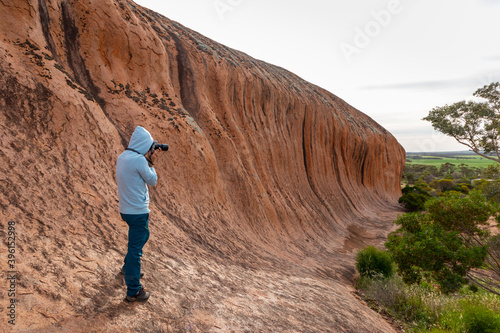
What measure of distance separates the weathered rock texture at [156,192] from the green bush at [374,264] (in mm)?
602

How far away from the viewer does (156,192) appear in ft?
23.6

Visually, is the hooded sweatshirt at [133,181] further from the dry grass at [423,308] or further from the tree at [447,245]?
the tree at [447,245]

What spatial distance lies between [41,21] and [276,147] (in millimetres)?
11331

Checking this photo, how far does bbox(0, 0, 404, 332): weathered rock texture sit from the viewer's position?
11.5ft

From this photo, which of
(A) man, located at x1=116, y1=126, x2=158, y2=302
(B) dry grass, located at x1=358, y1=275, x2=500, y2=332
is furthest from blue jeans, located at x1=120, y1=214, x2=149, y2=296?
(B) dry grass, located at x1=358, y1=275, x2=500, y2=332

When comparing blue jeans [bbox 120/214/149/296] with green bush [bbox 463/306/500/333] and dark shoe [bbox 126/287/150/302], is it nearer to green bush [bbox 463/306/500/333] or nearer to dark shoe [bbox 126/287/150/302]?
dark shoe [bbox 126/287/150/302]

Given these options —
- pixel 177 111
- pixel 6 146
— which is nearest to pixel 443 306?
pixel 177 111

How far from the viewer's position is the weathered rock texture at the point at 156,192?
3518 millimetres

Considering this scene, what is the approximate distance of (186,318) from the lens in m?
3.72

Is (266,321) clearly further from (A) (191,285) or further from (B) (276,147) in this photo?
(B) (276,147)

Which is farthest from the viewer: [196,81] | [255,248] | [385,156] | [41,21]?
[385,156]

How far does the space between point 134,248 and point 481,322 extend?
8.00 meters

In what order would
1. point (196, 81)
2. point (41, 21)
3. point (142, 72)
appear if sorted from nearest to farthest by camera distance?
point (41, 21) < point (142, 72) < point (196, 81)

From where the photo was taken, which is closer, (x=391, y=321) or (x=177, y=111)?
(x=391, y=321)
